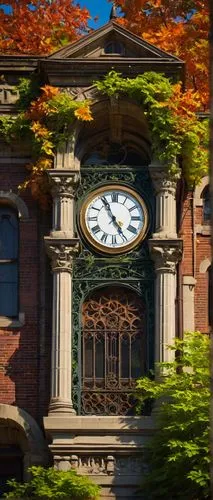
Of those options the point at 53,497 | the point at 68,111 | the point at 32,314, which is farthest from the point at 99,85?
the point at 53,497

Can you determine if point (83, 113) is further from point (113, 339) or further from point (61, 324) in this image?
point (113, 339)

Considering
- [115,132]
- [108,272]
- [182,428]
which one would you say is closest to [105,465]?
[182,428]

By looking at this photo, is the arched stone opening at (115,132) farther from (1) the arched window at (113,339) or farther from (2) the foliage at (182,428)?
(2) the foliage at (182,428)

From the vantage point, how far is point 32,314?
45031 millimetres

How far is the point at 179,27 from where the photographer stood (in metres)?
54.8

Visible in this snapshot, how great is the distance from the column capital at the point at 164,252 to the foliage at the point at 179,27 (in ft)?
24.4

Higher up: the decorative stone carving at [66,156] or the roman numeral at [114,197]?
the decorative stone carving at [66,156]

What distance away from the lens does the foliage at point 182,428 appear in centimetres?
4219

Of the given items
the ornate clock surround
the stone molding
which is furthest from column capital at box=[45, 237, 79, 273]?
the stone molding

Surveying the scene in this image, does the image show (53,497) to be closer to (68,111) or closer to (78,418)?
(78,418)

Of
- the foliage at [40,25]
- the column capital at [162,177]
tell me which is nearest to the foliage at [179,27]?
the foliage at [40,25]

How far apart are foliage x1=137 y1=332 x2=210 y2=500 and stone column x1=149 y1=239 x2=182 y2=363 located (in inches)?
15.1

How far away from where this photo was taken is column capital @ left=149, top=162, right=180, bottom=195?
44938 millimetres

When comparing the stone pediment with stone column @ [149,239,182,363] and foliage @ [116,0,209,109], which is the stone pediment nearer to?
stone column @ [149,239,182,363]
